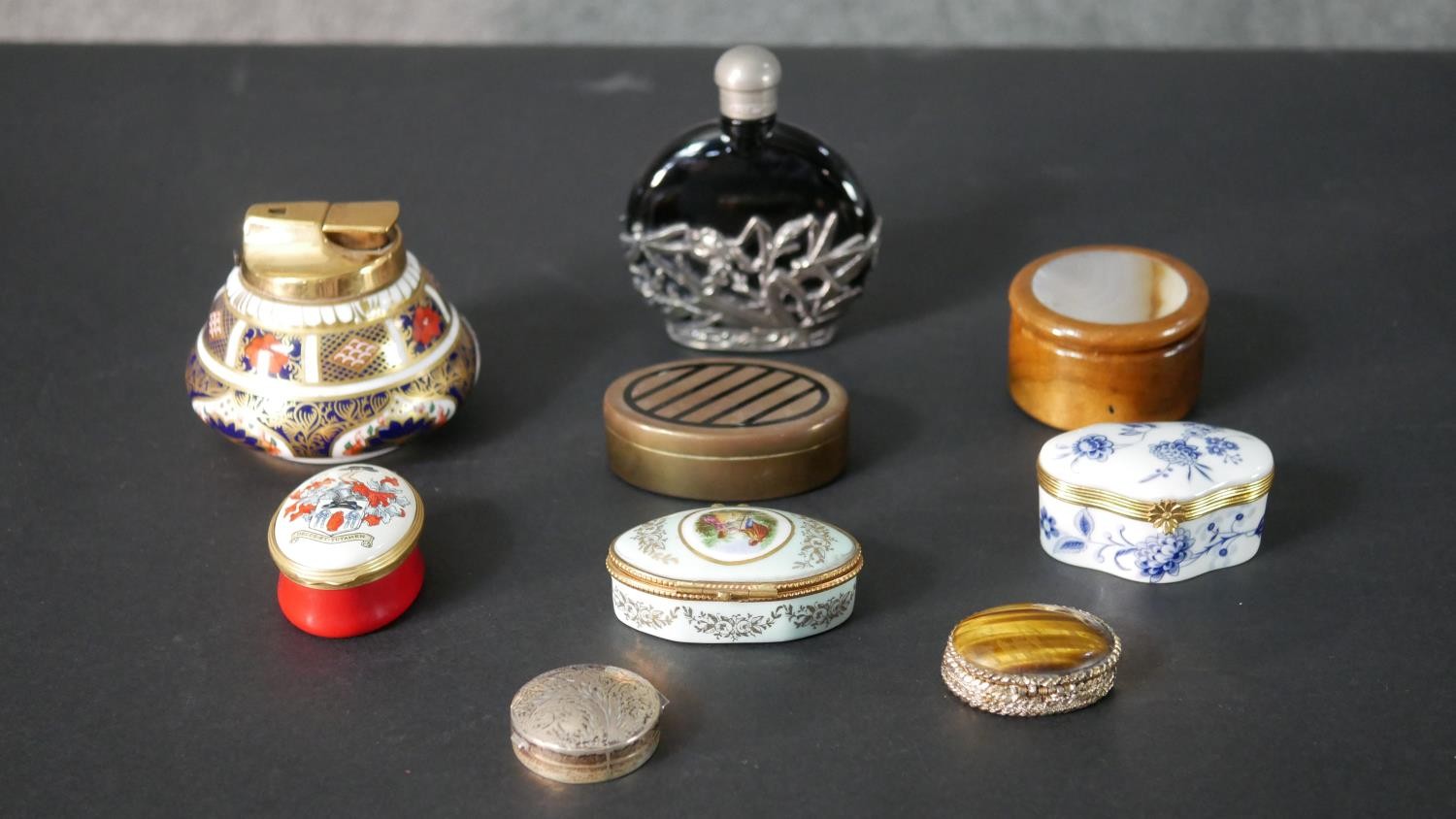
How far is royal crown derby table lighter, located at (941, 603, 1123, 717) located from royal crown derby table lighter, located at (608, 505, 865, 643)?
0.15 meters

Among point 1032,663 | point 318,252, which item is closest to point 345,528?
point 318,252

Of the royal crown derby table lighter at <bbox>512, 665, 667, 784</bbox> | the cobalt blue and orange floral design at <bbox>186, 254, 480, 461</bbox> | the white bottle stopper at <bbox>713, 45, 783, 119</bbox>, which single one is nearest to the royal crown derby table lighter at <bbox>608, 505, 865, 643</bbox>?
the royal crown derby table lighter at <bbox>512, 665, 667, 784</bbox>

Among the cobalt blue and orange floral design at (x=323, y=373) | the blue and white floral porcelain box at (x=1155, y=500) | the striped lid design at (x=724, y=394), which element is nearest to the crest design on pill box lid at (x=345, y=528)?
the cobalt blue and orange floral design at (x=323, y=373)

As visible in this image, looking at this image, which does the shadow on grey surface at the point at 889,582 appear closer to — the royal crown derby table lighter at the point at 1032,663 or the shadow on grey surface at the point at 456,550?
the royal crown derby table lighter at the point at 1032,663

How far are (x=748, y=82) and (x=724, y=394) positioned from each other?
452 millimetres

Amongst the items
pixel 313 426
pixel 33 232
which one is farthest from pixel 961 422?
pixel 33 232

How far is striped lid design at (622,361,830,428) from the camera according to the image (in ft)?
6.70

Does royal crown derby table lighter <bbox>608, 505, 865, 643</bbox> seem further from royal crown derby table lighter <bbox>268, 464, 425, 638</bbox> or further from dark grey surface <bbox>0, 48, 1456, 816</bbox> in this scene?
royal crown derby table lighter <bbox>268, 464, 425, 638</bbox>

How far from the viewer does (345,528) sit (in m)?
1.79

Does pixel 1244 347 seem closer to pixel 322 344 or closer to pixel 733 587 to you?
pixel 733 587

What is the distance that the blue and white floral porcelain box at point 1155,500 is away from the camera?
6.04 ft

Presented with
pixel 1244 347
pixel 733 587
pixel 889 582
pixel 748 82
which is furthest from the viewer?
pixel 1244 347

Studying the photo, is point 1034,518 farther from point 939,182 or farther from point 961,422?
point 939,182
